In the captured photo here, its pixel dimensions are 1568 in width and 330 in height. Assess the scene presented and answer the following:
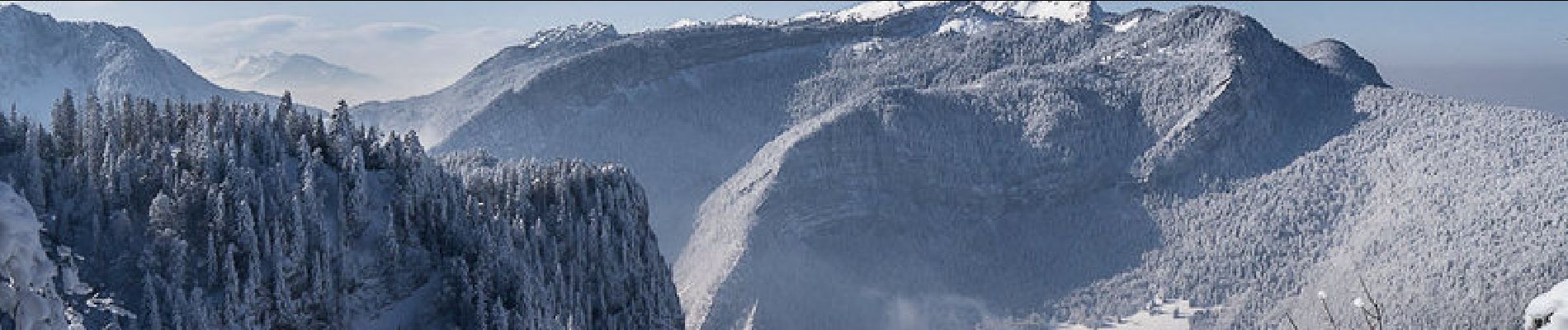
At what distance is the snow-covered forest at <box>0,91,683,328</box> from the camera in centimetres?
12925

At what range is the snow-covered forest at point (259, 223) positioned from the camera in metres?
129

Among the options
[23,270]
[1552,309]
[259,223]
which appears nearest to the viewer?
[1552,309]

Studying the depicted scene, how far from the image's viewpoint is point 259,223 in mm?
137500

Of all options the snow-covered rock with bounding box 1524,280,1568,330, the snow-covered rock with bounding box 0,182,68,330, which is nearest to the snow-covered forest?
the snow-covered rock with bounding box 0,182,68,330

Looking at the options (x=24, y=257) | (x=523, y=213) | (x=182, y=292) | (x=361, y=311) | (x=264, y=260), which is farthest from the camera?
(x=523, y=213)

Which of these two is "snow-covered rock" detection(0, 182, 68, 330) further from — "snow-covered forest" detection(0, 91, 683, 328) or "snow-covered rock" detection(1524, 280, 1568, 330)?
"snow-covered forest" detection(0, 91, 683, 328)

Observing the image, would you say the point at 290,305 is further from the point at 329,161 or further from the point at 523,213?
the point at 523,213

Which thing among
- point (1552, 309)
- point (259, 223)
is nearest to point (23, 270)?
point (1552, 309)

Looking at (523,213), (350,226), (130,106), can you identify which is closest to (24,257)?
(350,226)

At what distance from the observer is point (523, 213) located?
7515 inches

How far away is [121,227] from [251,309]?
14.7 meters

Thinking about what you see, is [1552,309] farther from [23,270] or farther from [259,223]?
[259,223]

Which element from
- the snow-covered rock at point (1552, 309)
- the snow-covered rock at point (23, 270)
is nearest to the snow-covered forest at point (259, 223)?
the snow-covered rock at point (23, 270)

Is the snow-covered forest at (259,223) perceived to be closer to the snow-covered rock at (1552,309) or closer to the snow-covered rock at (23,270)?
the snow-covered rock at (23,270)
